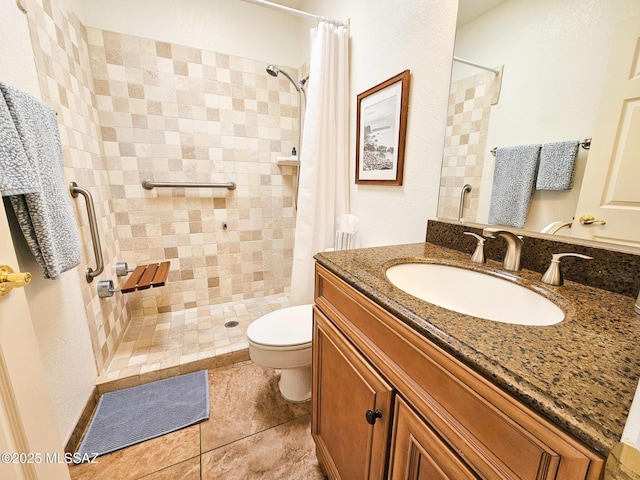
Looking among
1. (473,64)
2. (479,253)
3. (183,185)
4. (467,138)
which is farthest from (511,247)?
(183,185)

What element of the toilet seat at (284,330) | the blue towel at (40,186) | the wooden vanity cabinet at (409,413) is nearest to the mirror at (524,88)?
the wooden vanity cabinet at (409,413)

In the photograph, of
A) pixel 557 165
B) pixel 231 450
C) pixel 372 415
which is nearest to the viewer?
pixel 372 415

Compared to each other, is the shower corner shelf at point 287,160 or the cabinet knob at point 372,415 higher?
the shower corner shelf at point 287,160

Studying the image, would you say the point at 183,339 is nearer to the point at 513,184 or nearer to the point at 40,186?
the point at 40,186

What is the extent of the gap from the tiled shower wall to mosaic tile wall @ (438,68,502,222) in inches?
63.5

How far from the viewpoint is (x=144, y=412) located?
1362 millimetres

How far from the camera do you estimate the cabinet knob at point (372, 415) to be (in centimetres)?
64

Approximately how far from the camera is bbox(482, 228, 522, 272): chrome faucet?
80 centimetres

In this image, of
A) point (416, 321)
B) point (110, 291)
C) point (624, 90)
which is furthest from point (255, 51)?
point (416, 321)

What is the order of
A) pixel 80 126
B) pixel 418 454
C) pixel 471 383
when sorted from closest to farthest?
pixel 471 383, pixel 418 454, pixel 80 126

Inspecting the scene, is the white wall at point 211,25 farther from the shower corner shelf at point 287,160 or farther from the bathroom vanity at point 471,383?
the bathroom vanity at point 471,383

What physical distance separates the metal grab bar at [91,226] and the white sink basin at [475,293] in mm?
1498

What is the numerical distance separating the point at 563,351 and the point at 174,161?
235 cm

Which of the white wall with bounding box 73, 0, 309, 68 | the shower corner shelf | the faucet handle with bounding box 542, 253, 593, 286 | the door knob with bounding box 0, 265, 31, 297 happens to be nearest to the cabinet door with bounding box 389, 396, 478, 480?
the faucet handle with bounding box 542, 253, 593, 286
